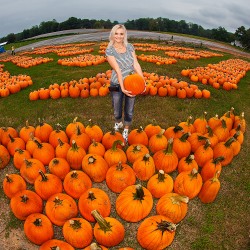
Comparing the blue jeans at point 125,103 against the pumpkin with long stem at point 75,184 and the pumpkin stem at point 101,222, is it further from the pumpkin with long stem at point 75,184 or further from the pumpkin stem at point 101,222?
the pumpkin stem at point 101,222

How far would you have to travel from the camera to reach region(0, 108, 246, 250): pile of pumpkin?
14.2 ft

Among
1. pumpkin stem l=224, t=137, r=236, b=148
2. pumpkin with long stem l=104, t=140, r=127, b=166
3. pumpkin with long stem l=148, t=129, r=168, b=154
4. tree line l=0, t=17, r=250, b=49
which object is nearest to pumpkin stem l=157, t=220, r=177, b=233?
pumpkin with long stem l=104, t=140, r=127, b=166

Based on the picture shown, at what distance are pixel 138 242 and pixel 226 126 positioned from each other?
3.92 meters

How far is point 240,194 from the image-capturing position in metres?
5.79

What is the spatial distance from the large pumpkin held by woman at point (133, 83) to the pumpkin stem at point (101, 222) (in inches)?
127

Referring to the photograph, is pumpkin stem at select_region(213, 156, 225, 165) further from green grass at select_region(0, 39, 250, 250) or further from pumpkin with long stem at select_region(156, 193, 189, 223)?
pumpkin with long stem at select_region(156, 193, 189, 223)

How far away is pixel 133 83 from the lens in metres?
6.33

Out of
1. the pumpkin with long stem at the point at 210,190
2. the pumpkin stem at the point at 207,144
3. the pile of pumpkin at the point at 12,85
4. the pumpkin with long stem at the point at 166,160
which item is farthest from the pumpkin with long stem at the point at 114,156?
the pile of pumpkin at the point at 12,85

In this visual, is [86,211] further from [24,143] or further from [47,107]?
[47,107]

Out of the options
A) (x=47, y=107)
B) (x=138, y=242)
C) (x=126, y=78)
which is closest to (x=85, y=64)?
(x=47, y=107)

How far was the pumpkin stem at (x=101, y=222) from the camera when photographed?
147 inches

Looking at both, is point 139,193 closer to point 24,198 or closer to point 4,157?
point 24,198

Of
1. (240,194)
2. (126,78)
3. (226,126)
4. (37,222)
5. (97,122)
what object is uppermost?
(126,78)

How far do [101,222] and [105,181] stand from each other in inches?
75.1
